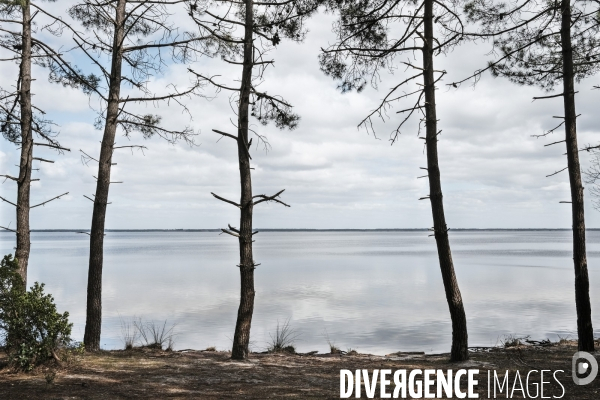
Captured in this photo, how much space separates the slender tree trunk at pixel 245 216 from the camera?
389 inches

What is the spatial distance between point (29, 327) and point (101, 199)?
345cm

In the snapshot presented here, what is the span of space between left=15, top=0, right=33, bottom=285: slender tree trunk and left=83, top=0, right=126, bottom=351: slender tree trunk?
1233 mm

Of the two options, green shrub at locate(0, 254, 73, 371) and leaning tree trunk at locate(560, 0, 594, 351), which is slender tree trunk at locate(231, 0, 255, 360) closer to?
green shrub at locate(0, 254, 73, 371)

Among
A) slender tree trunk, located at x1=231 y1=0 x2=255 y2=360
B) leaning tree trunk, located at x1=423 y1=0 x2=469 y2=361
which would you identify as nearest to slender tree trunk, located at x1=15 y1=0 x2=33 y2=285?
slender tree trunk, located at x1=231 y1=0 x2=255 y2=360

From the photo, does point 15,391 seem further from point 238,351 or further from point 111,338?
point 111,338

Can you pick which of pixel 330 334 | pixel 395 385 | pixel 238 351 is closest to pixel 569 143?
pixel 395 385

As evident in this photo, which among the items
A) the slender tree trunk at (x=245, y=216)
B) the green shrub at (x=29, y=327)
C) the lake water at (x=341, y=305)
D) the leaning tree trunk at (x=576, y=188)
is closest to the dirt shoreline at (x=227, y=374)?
the green shrub at (x=29, y=327)

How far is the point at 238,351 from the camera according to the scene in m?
9.81

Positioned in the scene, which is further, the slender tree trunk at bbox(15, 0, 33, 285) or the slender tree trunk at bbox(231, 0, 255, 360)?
the slender tree trunk at bbox(15, 0, 33, 285)

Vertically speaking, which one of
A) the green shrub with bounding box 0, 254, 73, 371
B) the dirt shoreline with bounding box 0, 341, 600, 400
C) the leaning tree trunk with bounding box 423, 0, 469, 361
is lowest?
the dirt shoreline with bounding box 0, 341, 600, 400

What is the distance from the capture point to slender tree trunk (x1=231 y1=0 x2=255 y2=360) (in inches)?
389

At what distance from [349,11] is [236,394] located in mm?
7046

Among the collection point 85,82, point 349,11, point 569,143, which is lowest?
point 569,143

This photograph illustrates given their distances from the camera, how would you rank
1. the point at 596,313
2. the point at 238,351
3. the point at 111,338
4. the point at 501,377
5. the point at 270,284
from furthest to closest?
the point at 270,284, the point at 596,313, the point at 111,338, the point at 238,351, the point at 501,377
